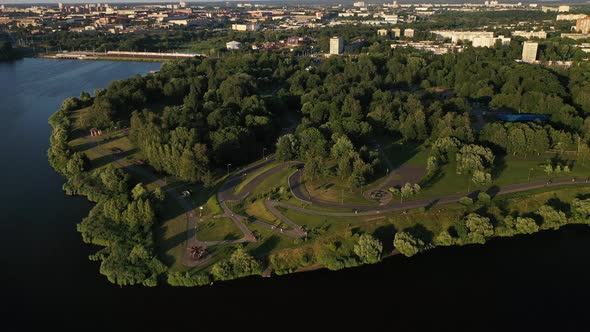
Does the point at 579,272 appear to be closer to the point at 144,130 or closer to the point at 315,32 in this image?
the point at 144,130

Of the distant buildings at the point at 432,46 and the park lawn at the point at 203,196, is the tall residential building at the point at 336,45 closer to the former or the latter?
the distant buildings at the point at 432,46

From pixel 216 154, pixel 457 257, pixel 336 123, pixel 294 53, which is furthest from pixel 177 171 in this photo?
pixel 294 53

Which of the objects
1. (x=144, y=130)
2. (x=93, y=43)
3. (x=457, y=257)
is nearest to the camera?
(x=457, y=257)

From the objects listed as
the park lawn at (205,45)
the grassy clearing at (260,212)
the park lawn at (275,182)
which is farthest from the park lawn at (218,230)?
the park lawn at (205,45)

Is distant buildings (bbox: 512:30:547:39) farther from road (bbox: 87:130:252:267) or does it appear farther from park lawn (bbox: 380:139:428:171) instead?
road (bbox: 87:130:252:267)

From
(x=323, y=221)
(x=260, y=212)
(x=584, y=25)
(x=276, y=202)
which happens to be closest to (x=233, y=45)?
(x=584, y=25)

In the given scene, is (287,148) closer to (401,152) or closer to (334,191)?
(334,191)
